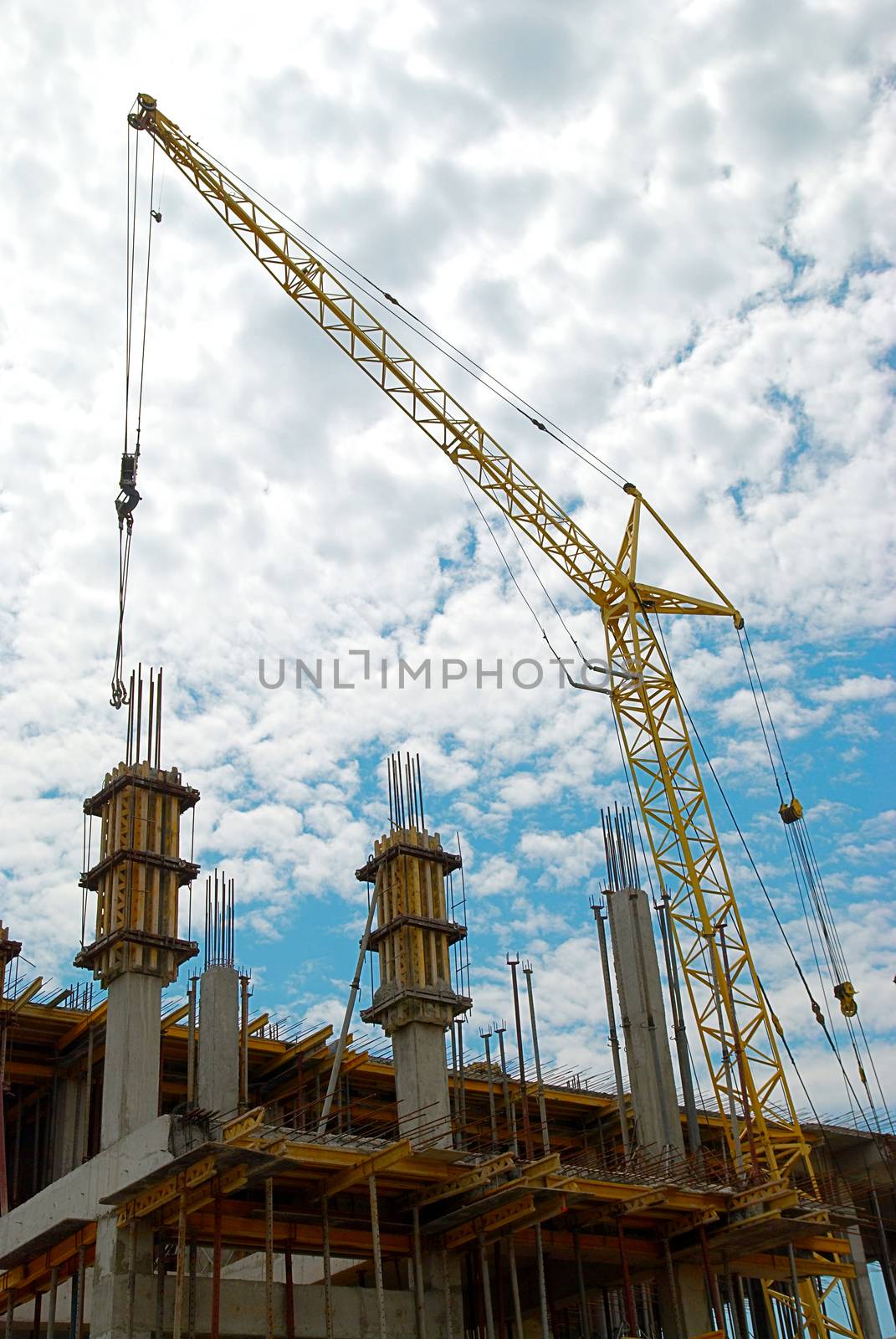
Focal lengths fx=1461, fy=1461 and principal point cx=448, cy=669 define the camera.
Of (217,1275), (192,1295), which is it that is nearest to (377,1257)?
(217,1275)

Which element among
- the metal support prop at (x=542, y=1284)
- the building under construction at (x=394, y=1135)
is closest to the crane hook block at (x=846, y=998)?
the building under construction at (x=394, y=1135)

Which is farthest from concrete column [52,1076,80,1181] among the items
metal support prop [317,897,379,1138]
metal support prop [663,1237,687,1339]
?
metal support prop [663,1237,687,1339]

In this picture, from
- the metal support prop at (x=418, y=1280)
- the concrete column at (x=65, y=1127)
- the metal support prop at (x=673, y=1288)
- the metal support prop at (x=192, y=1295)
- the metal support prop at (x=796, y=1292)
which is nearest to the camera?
the metal support prop at (x=192, y=1295)

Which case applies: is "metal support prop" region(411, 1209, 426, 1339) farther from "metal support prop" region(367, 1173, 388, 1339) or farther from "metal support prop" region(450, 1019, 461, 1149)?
"metal support prop" region(450, 1019, 461, 1149)

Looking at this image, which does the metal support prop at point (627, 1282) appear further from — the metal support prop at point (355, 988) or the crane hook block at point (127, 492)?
the crane hook block at point (127, 492)

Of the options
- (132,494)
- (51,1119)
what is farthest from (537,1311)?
(132,494)

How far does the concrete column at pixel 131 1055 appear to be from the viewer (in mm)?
27344

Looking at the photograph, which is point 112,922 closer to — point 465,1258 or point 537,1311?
point 465,1258

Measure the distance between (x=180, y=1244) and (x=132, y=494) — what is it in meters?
19.4

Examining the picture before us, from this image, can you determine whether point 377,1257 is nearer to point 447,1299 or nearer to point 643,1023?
point 447,1299

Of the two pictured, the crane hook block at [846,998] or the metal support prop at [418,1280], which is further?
the crane hook block at [846,998]

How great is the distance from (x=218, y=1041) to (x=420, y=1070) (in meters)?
6.62

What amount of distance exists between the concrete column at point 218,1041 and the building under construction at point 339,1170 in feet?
0.17

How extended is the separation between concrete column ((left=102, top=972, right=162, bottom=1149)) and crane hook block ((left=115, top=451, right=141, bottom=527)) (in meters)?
13.2
